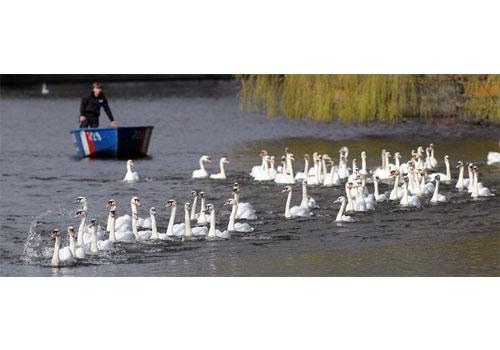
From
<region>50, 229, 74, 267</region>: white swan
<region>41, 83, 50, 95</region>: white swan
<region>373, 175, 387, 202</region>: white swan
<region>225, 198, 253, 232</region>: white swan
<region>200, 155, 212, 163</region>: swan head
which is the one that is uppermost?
<region>41, 83, 50, 95</region>: white swan

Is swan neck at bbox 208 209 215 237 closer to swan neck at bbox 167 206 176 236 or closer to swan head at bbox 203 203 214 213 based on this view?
swan head at bbox 203 203 214 213

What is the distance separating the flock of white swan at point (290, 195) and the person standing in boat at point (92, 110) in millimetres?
514

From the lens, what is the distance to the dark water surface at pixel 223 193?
12852 millimetres

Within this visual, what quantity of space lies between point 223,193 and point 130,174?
883mm

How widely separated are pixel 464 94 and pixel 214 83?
7.74ft

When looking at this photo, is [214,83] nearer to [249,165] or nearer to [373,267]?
[249,165]

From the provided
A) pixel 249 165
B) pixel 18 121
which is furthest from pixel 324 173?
pixel 18 121

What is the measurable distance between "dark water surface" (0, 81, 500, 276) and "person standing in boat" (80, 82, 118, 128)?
0.13 metres

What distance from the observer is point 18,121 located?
15.8m

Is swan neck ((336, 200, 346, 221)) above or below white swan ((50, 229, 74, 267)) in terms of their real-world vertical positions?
above

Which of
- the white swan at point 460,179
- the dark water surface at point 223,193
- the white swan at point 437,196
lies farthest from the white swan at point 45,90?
the white swan at point 460,179

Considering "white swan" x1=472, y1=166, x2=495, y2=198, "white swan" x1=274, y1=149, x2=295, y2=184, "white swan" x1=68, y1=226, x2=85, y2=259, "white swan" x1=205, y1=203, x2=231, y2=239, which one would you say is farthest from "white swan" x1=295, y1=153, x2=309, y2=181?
"white swan" x1=68, y1=226, x2=85, y2=259

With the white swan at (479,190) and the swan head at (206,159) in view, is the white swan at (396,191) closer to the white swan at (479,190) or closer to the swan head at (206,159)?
the white swan at (479,190)

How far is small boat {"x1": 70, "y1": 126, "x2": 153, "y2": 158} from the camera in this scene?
15406 millimetres
